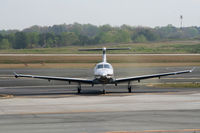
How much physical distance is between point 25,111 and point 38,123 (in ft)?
14.6

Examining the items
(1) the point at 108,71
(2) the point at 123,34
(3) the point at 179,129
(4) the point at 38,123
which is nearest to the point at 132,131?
(3) the point at 179,129

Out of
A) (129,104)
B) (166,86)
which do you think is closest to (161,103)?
(129,104)

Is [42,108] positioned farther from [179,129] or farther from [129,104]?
[179,129]

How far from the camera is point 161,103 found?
1053 inches

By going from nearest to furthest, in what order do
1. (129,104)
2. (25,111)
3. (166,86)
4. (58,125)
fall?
(58,125) < (25,111) < (129,104) < (166,86)

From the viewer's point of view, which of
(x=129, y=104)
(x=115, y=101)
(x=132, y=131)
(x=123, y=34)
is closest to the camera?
(x=132, y=131)

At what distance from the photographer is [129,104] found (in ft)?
86.4

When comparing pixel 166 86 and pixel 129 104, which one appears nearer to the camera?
pixel 129 104

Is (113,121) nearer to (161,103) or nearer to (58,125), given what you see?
(58,125)

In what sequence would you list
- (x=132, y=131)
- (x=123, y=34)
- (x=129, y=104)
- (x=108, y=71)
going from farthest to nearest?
1. (x=123, y=34)
2. (x=108, y=71)
3. (x=129, y=104)
4. (x=132, y=131)

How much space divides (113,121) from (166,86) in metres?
21.7

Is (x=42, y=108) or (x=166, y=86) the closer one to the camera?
(x=42, y=108)

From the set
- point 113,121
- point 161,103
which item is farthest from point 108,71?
point 113,121

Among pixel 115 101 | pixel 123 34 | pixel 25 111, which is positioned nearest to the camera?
pixel 25 111
